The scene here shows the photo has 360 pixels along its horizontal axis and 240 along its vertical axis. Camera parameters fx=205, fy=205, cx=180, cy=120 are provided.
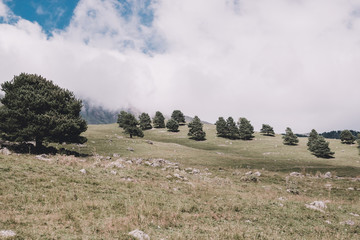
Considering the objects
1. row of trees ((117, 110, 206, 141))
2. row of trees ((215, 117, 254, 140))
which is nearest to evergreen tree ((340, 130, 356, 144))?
row of trees ((215, 117, 254, 140))

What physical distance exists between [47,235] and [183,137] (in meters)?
103

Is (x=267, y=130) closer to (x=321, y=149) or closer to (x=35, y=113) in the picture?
(x=321, y=149)

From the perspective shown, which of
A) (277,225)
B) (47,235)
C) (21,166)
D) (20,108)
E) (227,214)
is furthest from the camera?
(20,108)

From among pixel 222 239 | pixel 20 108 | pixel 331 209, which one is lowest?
pixel 331 209

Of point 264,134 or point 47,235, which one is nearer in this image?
point 47,235

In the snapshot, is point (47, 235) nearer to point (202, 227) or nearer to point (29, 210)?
point (29, 210)

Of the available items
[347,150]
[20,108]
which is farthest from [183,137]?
[20,108]

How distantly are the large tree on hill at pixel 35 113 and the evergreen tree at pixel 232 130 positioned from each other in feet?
291

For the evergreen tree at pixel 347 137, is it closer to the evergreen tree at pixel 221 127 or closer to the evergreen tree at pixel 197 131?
the evergreen tree at pixel 221 127

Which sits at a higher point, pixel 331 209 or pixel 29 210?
pixel 29 210

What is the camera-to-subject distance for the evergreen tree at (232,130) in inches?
4365

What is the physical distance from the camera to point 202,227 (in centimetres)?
924

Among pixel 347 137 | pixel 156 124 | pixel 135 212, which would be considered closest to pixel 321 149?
pixel 347 137

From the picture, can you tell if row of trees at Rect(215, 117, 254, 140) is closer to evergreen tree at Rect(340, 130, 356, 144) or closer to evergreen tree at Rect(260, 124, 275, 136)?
evergreen tree at Rect(260, 124, 275, 136)
